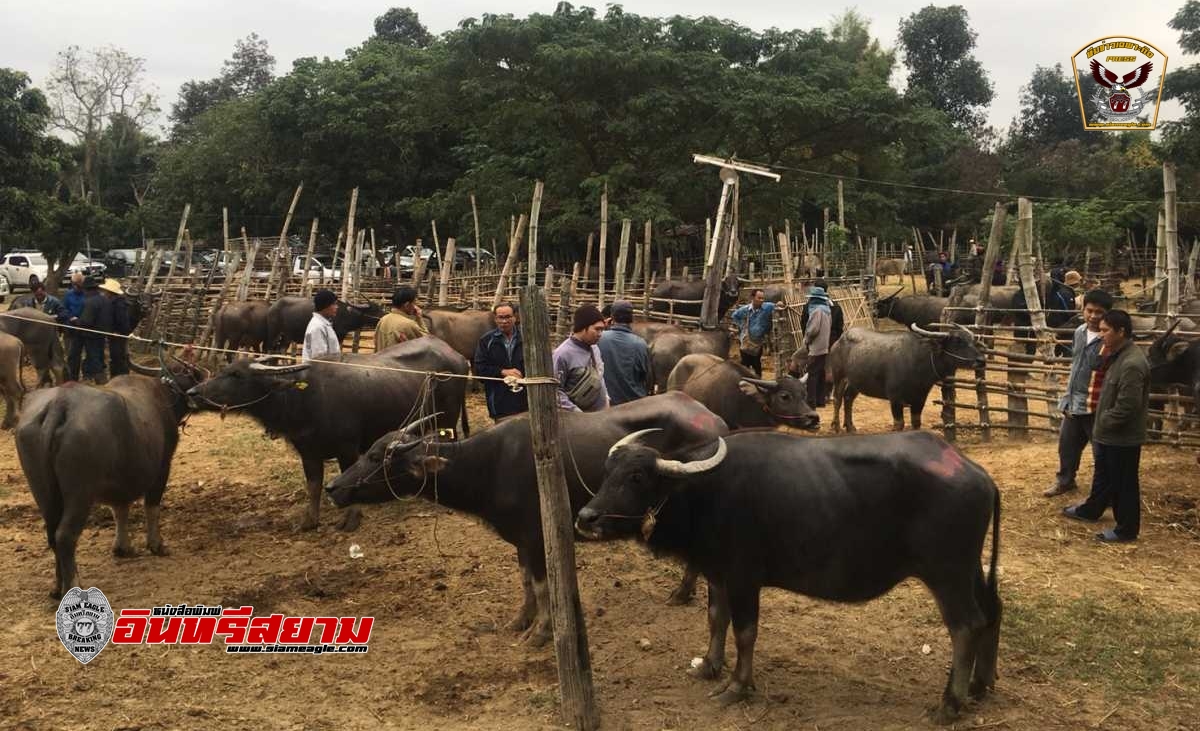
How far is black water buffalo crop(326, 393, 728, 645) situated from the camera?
17.8 ft

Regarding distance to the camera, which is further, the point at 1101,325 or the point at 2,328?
the point at 2,328

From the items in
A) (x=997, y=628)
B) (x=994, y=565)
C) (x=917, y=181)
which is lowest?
(x=997, y=628)

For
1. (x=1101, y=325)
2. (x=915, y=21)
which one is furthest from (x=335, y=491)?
(x=915, y=21)

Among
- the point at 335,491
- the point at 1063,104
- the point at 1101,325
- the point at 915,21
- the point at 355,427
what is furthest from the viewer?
the point at 1063,104

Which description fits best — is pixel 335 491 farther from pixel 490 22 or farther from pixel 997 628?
pixel 490 22

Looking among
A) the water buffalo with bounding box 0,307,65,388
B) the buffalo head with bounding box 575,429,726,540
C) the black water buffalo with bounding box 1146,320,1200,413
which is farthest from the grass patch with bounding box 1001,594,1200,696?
the water buffalo with bounding box 0,307,65,388

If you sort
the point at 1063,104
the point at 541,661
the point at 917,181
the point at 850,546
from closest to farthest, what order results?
1. the point at 850,546
2. the point at 541,661
3. the point at 917,181
4. the point at 1063,104

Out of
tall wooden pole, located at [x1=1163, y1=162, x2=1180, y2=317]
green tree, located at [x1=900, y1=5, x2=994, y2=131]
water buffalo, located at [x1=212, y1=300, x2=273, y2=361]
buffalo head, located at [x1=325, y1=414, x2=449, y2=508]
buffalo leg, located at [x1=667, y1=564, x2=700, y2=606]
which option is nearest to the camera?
buffalo head, located at [x1=325, y1=414, x2=449, y2=508]

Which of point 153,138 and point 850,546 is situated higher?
point 153,138

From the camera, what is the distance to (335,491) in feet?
18.4

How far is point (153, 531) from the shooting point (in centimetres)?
702

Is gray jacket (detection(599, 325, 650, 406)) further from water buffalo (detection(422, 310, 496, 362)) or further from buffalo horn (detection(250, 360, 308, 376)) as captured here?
water buffalo (detection(422, 310, 496, 362))

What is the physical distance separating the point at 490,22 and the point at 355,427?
16790 millimetres

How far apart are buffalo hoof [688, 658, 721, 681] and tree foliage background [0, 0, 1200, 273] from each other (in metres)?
15.8
